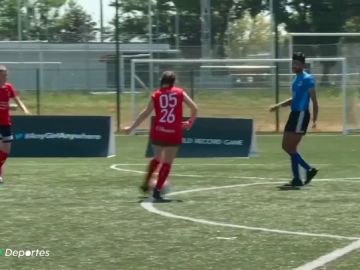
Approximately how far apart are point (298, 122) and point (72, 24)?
240ft

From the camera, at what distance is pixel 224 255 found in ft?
31.7

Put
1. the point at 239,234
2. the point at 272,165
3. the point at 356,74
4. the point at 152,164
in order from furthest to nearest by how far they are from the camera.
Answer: the point at 356,74 < the point at 272,165 < the point at 152,164 < the point at 239,234

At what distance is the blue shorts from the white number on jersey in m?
2.30

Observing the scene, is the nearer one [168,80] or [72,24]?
[168,80]

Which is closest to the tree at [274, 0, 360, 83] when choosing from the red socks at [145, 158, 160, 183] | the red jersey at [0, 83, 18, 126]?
Result: the red jersey at [0, 83, 18, 126]

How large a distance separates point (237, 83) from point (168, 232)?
81.0ft

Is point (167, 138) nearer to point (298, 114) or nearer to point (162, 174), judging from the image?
point (162, 174)

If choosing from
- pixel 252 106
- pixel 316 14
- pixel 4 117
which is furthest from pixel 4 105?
Answer: pixel 316 14

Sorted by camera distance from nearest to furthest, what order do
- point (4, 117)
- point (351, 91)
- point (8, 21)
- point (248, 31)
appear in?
point (4, 117) < point (351, 91) < point (248, 31) < point (8, 21)

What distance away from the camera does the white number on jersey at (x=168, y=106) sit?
1399 cm

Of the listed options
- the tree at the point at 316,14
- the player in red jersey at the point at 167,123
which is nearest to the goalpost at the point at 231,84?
the player in red jersey at the point at 167,123

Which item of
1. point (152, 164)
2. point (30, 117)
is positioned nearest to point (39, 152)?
point (30, 117)

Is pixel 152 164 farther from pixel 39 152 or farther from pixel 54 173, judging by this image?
pixel 39 152

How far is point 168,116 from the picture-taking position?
13992 millimetres
